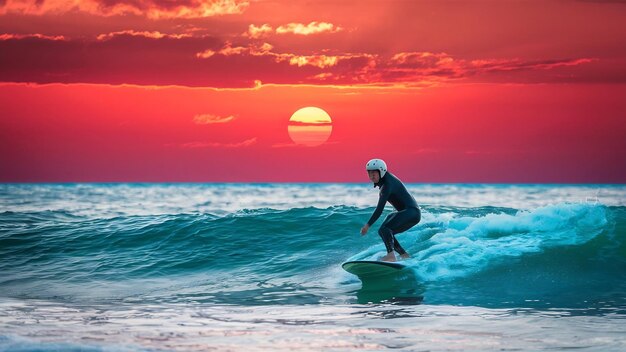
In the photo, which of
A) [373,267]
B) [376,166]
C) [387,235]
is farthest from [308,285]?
[376,166]

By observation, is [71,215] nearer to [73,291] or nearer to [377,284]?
[73,291]

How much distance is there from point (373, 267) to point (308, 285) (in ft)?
4.42

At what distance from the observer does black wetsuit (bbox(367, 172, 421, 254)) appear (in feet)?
43.4

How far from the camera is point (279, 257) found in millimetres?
17062

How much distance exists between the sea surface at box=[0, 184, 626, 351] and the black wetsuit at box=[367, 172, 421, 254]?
0.72 m

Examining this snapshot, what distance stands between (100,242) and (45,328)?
1070 cm

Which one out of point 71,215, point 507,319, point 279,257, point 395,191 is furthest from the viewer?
point 71,215

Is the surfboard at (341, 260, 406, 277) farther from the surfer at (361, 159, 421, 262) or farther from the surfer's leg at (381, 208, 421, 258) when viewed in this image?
the surfer's leg at (381, 208, 421, 258)

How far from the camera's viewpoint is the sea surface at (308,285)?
854 centimetres

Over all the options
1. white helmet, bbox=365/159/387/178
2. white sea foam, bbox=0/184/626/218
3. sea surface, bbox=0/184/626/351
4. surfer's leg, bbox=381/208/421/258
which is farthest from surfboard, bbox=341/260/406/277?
white sea foam, bbox=0/184/626/218

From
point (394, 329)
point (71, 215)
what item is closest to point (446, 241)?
point (394, 329)

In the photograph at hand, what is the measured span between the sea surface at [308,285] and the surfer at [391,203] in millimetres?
633

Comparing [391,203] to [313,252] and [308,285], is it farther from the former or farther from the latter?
[313,252]

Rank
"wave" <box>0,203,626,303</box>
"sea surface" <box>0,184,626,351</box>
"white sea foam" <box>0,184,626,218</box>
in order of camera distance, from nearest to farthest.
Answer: "sea surface" <box>0,184,626,351</box> → "wave" <box>0,203,626,303</box> → "white sea foam" <box>0,184,626,218</box>
